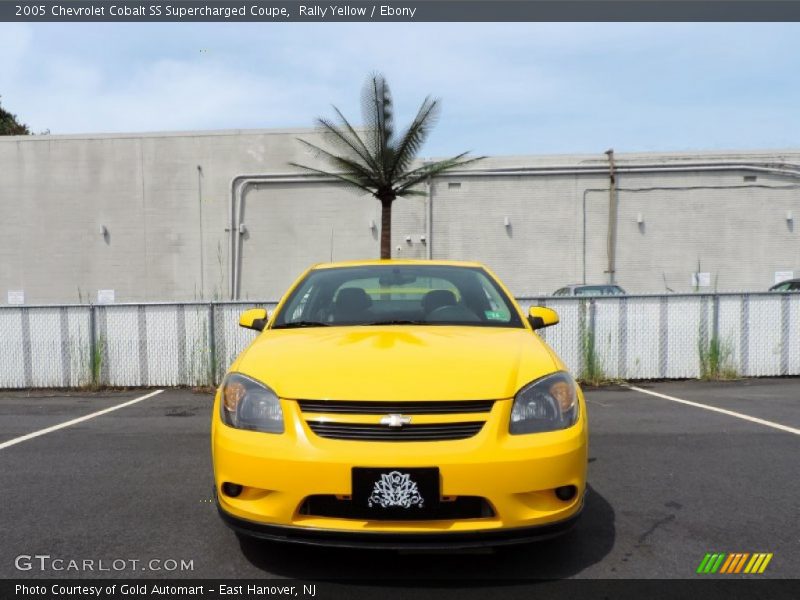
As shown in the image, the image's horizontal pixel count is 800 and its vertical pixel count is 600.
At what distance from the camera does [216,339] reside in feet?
25.7

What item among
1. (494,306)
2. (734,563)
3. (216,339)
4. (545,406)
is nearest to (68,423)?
(216,339)

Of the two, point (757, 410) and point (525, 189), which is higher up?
point (525, 189)

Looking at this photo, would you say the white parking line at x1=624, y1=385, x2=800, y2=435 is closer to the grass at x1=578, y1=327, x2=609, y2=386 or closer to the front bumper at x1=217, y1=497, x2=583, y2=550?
the grass at x1=578, y1=327, x2=609, y2=386

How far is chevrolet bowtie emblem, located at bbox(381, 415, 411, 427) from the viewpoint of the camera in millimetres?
2230

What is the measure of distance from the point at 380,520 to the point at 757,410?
17.2 feet

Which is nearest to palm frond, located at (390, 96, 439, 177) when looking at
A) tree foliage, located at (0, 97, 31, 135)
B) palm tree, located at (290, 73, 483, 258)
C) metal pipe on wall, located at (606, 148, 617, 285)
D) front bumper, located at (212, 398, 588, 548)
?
palm tree, located at (290, 73, 483, 258)

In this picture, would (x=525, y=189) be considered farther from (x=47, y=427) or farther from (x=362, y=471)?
(x=362, y=471)

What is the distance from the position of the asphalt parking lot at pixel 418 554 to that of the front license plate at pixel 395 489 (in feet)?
1.52

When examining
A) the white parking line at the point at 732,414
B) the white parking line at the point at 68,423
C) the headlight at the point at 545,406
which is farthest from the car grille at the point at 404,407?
the white parking line at the point at 732,414

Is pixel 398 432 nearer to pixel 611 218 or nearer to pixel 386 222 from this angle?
pixel 386 222

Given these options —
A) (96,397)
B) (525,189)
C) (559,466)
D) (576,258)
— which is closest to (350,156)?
(525,189)

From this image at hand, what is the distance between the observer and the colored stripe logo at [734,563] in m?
2.49

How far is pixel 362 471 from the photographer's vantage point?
2.16m

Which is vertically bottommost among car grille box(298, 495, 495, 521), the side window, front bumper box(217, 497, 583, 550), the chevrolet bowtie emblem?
front bumper box(217, 497, 583, 550)
